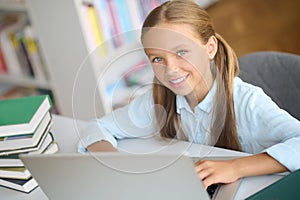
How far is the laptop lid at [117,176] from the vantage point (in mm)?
1019

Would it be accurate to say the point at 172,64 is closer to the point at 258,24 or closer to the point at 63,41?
the point at 63,41

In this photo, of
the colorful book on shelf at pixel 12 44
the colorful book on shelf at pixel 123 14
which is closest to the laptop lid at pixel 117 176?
the colorful book on shelf at pixel 123 14

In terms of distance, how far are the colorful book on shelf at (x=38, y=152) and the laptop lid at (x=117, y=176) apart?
22 cm

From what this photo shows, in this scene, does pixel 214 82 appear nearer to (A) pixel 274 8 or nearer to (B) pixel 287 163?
(B) pixel 287 163

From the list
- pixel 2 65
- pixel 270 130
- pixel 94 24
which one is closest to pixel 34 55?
pixel 2 65

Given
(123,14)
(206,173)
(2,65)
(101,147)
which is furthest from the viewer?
(2,65)

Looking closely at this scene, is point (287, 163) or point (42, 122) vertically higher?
point (42, 122)

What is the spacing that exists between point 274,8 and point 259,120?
234 cm

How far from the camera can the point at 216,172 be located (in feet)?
3.88

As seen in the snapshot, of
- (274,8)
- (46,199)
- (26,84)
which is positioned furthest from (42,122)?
(274,8)

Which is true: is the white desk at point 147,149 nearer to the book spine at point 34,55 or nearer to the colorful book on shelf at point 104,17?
the colorful book on shelf at point 104,17

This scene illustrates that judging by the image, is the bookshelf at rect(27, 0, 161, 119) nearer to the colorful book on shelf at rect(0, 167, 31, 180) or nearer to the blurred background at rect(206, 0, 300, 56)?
the colorful book on shelf at rect(0, 167, 31, 180)

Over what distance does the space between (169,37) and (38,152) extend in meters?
0.46

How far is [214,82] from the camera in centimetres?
132
